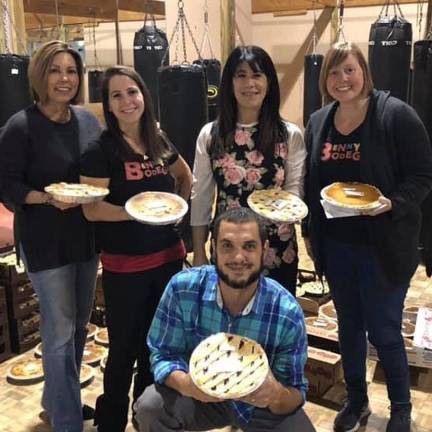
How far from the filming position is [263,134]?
1767 mm

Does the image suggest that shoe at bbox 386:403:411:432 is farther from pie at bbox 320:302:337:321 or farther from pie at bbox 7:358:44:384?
pie at bbox 7:358:44:384

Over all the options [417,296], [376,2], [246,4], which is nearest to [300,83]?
[376,2]

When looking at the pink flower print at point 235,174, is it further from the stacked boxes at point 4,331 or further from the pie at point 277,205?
the stacked boxes at point 4,331

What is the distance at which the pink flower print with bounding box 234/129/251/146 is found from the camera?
1782mm

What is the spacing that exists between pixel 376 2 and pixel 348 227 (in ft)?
14.7

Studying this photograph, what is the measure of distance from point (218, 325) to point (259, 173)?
517 millimetres

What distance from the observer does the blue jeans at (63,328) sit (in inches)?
70.2

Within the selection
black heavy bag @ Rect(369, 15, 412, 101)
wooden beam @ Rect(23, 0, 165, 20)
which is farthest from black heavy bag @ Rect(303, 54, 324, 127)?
black heavy bag @ Rect(369, 15, 412, 101)

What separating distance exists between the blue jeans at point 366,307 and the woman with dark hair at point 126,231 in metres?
0.52

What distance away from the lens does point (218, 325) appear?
1489 mm

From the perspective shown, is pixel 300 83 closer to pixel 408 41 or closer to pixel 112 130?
pixel 408 41

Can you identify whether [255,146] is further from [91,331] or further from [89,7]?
[89,7]

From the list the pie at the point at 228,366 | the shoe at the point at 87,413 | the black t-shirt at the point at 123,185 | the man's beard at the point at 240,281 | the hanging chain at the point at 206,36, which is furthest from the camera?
the hanging chain at the point at 206,36

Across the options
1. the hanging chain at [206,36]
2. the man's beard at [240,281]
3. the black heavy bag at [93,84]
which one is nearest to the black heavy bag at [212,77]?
the hanging chain at [206,36]
